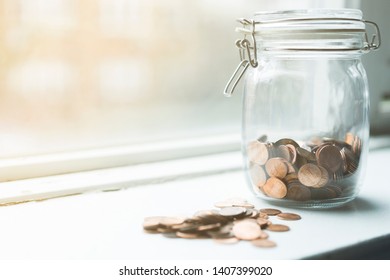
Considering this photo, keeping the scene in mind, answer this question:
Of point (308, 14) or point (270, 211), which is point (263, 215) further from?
point (308, 14)

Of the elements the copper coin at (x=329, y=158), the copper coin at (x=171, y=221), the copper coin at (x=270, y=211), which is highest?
the copper coin at (x=329, y=158)

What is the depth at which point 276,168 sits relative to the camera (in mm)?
753

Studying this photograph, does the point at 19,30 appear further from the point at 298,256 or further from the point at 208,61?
the point at 298,256

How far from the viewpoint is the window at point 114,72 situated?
89 cm

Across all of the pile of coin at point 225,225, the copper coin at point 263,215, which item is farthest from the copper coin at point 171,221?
the copper coin at point 263,215

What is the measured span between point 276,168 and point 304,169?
0.04 metres

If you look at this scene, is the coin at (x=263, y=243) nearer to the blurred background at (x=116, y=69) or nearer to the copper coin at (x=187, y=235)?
the copper coin at (x=187, y=235)

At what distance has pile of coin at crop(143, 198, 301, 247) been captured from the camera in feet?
2.14

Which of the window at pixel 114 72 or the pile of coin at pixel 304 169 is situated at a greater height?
the window at pixel 114 72

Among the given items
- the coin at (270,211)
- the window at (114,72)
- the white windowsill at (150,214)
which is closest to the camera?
the white windowsill at (150,214)

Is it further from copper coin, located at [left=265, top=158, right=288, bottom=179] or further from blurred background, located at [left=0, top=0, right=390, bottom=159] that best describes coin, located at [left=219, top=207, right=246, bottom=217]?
blurred background, located at [left=0, top=0, right=390, bottom=159]

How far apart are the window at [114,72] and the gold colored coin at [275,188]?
1.01 feet

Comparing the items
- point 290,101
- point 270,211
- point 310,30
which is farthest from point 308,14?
point 270,211

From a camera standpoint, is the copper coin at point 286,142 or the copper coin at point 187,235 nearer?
the copper coin at point 187,235
